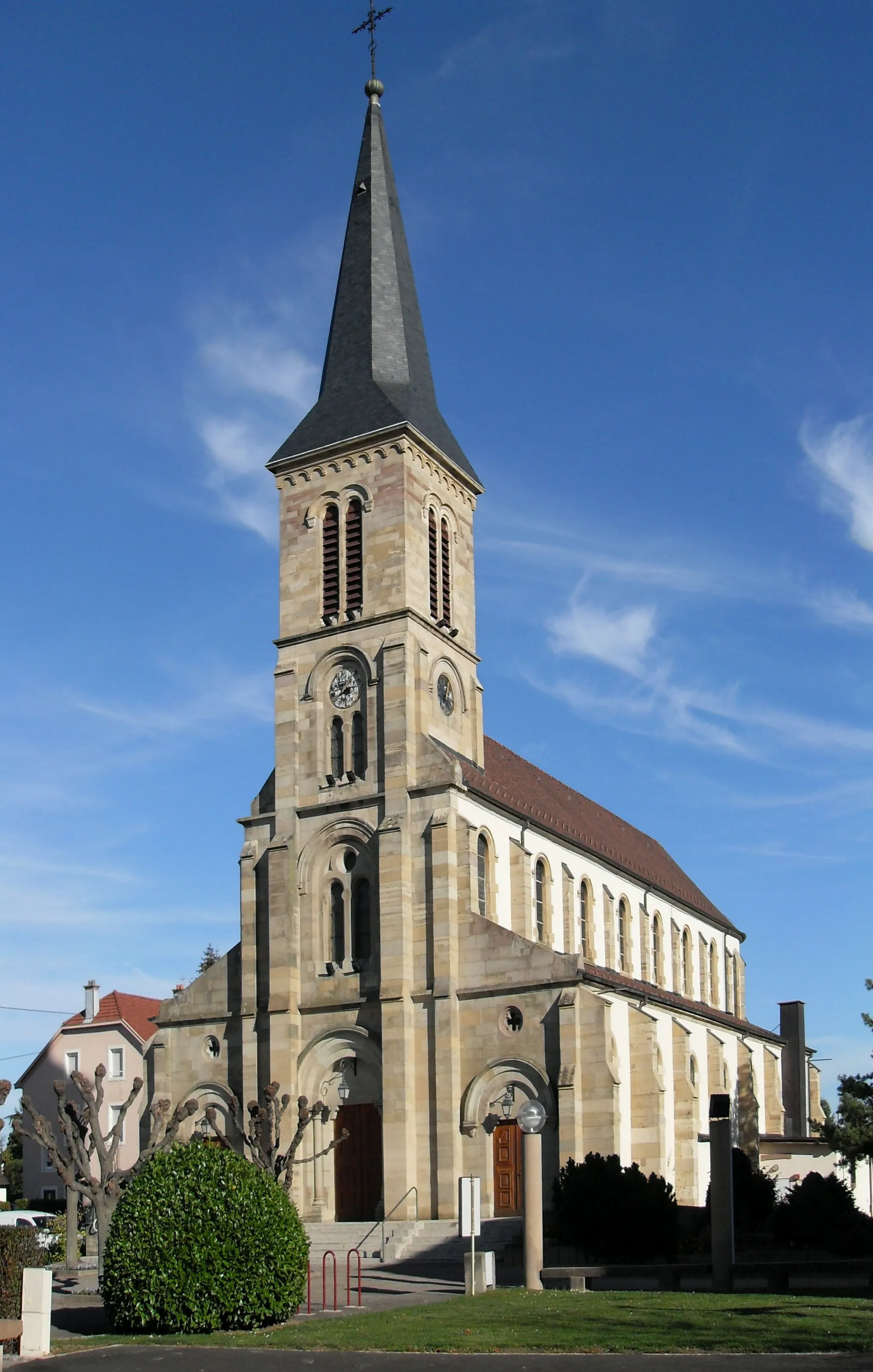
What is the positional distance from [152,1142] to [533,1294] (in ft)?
41.0

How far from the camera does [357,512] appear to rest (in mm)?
45844

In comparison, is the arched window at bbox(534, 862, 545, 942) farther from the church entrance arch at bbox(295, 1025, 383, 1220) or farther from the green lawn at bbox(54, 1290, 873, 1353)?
the green lawn at bbox(54, 1290, 873, 1353)

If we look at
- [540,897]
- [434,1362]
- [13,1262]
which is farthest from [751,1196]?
[434,1362]

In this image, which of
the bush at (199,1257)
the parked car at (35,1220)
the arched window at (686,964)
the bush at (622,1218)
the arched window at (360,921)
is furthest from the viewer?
the arched window at (686,964)

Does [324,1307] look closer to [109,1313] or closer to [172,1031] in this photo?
[109,1313]

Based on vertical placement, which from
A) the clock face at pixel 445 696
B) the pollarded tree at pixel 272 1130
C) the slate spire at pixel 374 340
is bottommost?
the pollarded tree at pixel 272 1130

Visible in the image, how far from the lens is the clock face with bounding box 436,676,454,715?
44.8m

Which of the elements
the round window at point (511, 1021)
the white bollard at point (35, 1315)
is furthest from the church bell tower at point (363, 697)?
the white bollard at point (35, 1315)

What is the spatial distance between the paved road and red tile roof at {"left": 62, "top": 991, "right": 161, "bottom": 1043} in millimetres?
46577

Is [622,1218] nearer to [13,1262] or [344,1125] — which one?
[344,1125]

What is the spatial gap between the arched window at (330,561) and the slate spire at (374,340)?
89.9 inches

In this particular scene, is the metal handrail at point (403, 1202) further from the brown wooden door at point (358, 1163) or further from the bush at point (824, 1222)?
the bush at point (824, 1222)

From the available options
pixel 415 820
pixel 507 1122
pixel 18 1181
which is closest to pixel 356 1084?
pixel 507 1122

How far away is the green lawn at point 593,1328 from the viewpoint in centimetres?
1733
